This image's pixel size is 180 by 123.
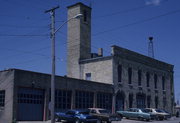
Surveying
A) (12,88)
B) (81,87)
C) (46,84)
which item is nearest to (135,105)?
(81,87)

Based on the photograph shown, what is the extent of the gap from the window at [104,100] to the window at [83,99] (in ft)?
4.72

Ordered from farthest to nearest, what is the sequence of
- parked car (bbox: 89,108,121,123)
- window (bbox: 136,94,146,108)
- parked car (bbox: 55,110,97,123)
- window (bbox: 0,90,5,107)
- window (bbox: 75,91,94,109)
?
1. window (bbox: 136,94,146,108)
2. window (bbox: 75,91,94,109)
3. parked car (bbox: 89,108,121,123)
4. window (bbox: 0,90,5,107)
5. parked car (bbox: 55,110,97,123)

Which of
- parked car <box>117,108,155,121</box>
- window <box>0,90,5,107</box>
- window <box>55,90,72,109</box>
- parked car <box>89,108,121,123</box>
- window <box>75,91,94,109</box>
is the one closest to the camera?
window <box>0,90,5,107</box>

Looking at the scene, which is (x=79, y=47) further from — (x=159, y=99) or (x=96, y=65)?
(x=159, y=99)

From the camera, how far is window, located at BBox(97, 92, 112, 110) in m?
41.8

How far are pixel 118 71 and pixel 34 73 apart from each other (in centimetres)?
1633

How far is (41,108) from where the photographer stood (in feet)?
111

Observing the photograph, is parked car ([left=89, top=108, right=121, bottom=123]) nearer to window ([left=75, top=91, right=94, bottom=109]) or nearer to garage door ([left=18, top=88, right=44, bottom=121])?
window ([left=75, top=91, right=94, bottom=109])

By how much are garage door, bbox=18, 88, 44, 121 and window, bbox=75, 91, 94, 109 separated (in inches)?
215

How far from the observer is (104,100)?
42625 mm

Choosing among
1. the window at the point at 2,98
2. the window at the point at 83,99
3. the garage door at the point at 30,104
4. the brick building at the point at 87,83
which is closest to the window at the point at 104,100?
the brick building at the point at 87,83

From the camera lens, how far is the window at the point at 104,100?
1645 inches

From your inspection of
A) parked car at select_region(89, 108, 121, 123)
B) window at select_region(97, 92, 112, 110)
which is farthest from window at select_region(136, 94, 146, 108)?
parked car at select_region(89, 108, 121, 123)

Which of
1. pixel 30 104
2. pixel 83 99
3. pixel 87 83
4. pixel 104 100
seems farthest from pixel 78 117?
pixel 104 100
